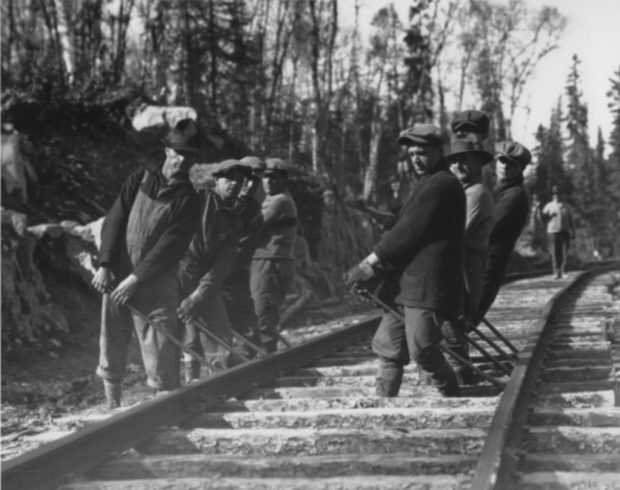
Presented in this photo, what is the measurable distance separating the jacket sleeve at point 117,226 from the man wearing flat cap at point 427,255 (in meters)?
1.36

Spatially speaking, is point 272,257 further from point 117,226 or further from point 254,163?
point 117,226

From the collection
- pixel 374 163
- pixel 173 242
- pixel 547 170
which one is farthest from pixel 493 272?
pixel 547 170

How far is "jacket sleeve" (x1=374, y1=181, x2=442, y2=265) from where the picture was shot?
478 centimetres

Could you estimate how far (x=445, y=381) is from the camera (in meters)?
5.03

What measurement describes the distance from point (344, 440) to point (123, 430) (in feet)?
3.17

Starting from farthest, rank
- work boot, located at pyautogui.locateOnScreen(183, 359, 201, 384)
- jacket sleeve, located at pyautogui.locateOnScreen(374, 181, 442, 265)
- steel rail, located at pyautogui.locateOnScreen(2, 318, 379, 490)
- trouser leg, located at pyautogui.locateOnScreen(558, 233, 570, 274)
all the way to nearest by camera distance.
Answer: trouser leg, located at pyautogui.locateOnScreen(558, 233, 570, 274) → work boot, located at pyautogui.locateOnScreen(183, 359, 201, 384) → jacket sleeve, located at pyautogui.locateOnScreen(374, 181, 442, 265) → steel rail, located at pyautogui.locateOnScreen(2, 318, 379, 490)

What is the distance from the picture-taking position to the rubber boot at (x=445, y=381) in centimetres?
501

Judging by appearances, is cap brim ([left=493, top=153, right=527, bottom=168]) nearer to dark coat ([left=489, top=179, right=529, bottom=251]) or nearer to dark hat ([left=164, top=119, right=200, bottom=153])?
dark coat ([left=489, top=179, right=529, bottom=251])

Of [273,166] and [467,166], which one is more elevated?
[273,166]

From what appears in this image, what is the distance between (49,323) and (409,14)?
2786 cm

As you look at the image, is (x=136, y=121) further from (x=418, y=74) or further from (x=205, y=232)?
(x=418, y=74)

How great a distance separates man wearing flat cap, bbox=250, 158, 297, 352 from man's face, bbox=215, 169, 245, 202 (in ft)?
2.77

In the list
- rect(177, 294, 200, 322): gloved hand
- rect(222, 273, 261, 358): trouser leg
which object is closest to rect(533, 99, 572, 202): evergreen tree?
rect(222, 273, 261, 358): trouser leg

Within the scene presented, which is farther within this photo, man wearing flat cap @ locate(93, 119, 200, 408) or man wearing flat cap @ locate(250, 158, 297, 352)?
man wearing flat cap @ locate(250, 158, 297, 352)
